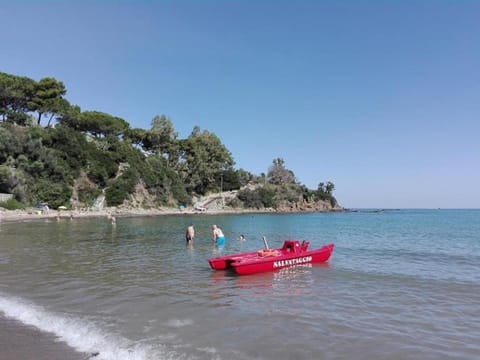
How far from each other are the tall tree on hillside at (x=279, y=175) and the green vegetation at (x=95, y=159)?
46.2 feet

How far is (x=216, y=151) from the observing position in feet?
328

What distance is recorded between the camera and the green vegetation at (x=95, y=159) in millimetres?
54812

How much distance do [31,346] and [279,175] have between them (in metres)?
120

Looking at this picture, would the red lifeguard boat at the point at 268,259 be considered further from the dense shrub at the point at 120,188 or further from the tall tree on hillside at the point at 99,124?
the tall tree on hillside at the point at 99,124

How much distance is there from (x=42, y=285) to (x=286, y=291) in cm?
710

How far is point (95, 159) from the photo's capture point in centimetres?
6938

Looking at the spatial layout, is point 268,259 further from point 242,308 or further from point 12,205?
point 12,205

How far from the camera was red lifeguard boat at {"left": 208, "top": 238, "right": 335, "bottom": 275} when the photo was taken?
13.2 meters

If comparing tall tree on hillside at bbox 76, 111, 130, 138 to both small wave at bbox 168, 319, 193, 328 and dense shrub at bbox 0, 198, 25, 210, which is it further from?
small wave at bbox 168, 319, 193, 328

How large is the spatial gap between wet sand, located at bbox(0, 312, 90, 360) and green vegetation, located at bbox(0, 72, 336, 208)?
47.0m

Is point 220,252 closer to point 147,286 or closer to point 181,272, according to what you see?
point 181,272

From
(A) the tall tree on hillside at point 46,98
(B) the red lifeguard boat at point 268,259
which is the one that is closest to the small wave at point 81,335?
(B) the red lifeguard boat at point 268,259

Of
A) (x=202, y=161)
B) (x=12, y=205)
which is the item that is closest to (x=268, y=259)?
(x=12, y=205)

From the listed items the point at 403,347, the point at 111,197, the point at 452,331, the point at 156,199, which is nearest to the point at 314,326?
the point at 403,347
